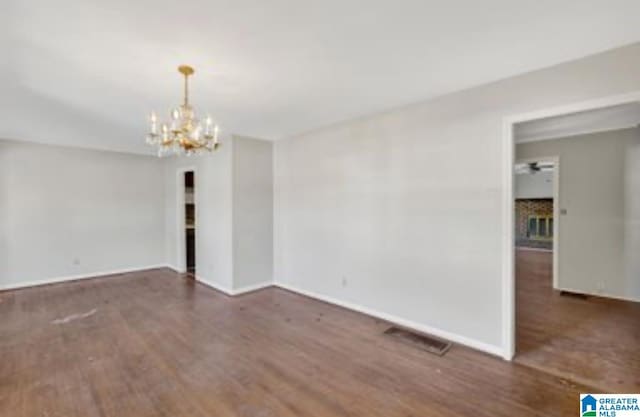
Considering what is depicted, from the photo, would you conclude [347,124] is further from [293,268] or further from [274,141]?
[293,268]

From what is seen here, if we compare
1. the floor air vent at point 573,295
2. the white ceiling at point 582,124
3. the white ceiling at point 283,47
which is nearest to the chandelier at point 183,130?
the white ceiling at point 283,47

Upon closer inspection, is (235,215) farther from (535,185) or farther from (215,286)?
(535,185)

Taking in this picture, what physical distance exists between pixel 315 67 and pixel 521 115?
6.13 feet

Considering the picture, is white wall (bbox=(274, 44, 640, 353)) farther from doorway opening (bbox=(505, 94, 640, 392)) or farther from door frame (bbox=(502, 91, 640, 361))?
doorway opening (bbox=(505, 94, 640, 392))

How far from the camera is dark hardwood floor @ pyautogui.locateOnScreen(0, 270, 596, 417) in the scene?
7.09 feet

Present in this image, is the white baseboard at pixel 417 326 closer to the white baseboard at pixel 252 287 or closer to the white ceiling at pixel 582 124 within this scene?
the white baseboard at pixel 252 287

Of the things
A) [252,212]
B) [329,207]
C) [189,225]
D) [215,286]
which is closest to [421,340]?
[329,207]

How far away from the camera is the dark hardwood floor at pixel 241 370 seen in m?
2.16

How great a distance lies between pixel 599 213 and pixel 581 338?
2.50 meters

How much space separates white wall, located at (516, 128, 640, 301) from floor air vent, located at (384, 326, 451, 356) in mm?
3260

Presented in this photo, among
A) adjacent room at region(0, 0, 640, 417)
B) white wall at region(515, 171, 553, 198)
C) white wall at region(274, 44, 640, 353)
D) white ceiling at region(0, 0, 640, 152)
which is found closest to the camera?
white ceiling at region(0, 0, 640, 152)

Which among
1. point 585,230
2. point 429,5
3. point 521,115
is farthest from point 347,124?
point 585,230

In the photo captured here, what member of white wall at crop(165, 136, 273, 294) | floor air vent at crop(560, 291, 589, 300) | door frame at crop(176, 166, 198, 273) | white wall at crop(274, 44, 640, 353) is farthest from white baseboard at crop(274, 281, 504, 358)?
door frame at crop(176, 166, 198, 273)

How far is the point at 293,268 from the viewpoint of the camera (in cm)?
501
